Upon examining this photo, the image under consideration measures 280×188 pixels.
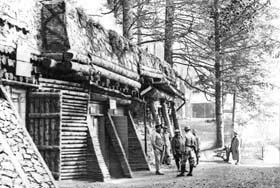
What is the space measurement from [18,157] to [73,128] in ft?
13.5

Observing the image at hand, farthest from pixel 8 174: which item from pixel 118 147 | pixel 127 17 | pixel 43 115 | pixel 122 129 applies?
Answer: pixel 127 17

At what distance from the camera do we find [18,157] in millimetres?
9031

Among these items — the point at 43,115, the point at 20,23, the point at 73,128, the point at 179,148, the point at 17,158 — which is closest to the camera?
the point at 17,158

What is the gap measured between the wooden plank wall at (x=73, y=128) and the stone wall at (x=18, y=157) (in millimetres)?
2826

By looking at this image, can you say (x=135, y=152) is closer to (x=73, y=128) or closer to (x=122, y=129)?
(x=122, y=129)

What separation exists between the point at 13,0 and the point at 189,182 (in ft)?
24.0

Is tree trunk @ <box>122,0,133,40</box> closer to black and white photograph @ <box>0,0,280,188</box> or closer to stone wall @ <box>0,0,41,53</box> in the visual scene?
black and white photograph @ <box>0,0,280,188</box>

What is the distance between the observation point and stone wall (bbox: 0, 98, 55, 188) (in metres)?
Result: 8.31

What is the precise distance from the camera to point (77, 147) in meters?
13.3

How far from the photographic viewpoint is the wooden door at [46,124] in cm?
1204

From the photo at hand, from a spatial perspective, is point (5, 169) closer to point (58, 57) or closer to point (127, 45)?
point (58, 57)

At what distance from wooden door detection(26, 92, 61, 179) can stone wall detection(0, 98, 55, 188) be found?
80.0 inches

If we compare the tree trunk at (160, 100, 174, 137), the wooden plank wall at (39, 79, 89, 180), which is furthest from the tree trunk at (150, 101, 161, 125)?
the wooden plank wall at (39, 79, 89, 180)

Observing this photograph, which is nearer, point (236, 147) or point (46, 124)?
point (46, 124)
